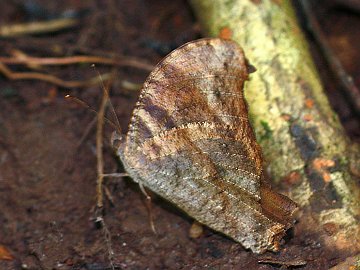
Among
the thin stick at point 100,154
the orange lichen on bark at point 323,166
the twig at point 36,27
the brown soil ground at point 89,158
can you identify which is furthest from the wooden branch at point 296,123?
the twig at point 36,27

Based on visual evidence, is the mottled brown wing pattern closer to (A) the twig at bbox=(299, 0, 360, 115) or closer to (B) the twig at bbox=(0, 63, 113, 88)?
(A) the twig at bbox=(299, 0, 360, 115)

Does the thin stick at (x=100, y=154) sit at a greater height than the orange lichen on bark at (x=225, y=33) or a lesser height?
lesser

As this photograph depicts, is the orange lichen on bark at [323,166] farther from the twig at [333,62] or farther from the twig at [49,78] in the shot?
the twig at [49,78]

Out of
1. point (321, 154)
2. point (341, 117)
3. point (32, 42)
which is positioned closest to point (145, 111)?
point (321, 154)

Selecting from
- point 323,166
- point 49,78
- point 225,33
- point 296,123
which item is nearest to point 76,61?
point 49,78

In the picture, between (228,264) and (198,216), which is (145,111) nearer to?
(198,216)

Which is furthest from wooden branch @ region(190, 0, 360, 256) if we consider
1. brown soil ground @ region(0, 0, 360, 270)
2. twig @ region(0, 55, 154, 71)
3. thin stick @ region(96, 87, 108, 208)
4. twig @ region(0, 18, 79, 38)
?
twig @ region(0, 18, 79, 38)

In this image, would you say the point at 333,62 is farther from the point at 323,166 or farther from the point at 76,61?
the point at 76,61
